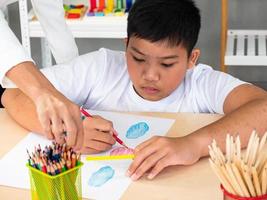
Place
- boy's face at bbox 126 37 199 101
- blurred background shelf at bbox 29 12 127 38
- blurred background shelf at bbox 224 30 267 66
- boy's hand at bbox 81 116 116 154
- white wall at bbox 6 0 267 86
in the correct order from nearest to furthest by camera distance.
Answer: boy's hand at bbox 81 116 116 154, boy's face at bbox 126 37 199 101, blurred background shelf at bbox 224 30 267 66, blurred background shelf at bbox 29 12 127 38, white wall at bbox 6 0 267 86

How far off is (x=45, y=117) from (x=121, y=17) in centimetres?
160

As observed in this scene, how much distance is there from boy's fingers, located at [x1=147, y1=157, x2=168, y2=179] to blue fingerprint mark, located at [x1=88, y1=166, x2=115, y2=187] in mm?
76

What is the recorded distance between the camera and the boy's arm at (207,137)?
106cm

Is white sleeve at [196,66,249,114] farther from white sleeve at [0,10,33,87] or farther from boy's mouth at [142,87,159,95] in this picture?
white sleeve at [0,10,33,87]

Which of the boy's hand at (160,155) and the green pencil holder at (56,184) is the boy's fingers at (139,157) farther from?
the green pencil holder at (56,184)

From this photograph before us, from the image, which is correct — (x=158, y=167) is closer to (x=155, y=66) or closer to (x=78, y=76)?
(x=155, y=66)

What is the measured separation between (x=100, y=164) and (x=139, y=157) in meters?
0.09

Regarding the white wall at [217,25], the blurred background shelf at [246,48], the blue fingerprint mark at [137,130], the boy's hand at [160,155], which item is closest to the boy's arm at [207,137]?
the boy's hand at [160,155]

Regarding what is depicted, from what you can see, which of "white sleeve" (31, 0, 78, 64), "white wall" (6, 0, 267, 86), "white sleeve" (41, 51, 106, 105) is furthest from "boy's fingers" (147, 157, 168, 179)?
"white wall" (6, 0, 267, 86)

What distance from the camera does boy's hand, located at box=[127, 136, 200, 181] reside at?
3.43 ft

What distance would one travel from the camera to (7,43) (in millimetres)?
1086

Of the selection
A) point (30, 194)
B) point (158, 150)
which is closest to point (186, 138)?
point (158, 150)

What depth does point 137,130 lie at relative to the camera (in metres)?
1.24

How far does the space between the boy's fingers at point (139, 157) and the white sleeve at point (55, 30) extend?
0.69 meters
